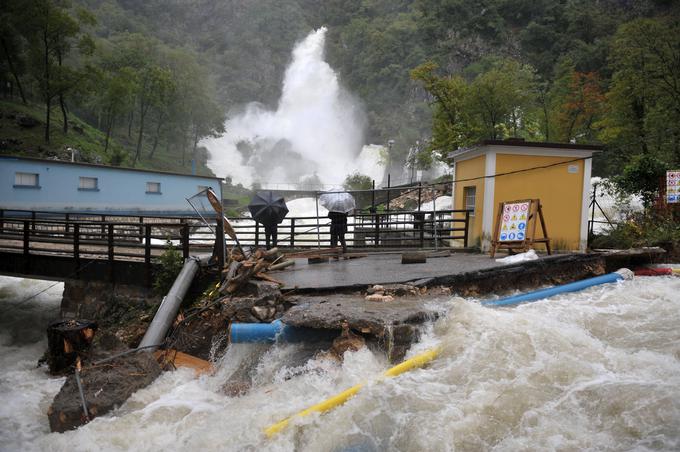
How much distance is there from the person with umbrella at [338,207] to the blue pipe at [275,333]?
5.10 meters

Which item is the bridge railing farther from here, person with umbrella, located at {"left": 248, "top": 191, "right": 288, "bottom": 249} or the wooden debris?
the wooden debris

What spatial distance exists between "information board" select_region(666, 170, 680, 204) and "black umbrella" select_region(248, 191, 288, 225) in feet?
34.8

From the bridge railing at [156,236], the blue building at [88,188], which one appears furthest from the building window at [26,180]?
the bridge railing at [156,236]

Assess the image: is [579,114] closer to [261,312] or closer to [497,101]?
[497,101]

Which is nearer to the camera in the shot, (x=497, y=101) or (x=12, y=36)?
(x=497, y=101)

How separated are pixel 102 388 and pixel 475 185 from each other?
368 inches

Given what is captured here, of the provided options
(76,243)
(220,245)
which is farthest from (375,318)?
(76,243)

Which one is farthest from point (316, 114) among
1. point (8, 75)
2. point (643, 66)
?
point (643, 66)

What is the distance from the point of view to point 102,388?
5.30 meters

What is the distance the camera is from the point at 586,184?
11047 millimetres

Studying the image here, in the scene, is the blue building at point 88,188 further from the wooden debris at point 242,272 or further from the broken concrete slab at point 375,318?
the broken concrete slab at point 375,318

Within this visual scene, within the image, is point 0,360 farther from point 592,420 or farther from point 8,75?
point 8,75

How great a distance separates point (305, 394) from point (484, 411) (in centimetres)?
182

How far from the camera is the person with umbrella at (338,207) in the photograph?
34.6ft
